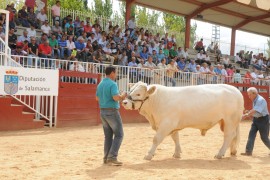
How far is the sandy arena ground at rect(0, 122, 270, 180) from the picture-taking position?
614 centimetres

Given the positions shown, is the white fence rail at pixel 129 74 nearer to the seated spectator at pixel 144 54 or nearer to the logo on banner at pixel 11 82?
the logo on banner at pixel 11 82

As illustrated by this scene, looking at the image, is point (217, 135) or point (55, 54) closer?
point (217, 135)

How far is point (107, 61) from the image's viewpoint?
1684 cm

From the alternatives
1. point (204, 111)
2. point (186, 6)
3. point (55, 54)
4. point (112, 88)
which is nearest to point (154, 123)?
Result: point (204, 111)

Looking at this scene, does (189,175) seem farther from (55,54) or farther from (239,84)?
(239,84)

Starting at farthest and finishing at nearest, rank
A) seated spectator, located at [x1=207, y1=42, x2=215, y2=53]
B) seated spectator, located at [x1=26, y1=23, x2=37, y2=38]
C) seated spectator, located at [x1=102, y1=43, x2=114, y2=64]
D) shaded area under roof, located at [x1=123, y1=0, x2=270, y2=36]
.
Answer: seated spectator, located at [x1=207, y1=42, x2=215, y2=53]
shaded area under roof, located at [x1=123, y1=0, x2=270, y2=36]
seated spectator, located at [x1=102, y1=43, x2=114, y2=64]
seated spectator, located at [x1=26, y1=23, x2=37, y2=38]

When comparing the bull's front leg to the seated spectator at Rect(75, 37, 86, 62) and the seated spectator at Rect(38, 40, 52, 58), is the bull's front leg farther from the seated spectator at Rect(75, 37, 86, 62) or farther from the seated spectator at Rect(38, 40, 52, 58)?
the seated spectator at Rect(75, 37, 86, 62)

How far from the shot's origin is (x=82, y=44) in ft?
53.7

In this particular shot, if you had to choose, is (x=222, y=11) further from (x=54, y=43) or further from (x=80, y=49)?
(x=54, y=43)

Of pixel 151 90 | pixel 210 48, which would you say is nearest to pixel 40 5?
pixel 151 90

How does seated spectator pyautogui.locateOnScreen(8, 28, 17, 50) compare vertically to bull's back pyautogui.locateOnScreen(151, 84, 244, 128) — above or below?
above

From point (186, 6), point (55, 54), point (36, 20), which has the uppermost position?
point (186, 6)

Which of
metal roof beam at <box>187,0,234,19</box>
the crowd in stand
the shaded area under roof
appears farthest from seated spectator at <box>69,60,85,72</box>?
metal roof beam at <box>187,0,234,19</box>

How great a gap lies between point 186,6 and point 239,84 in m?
7.72
